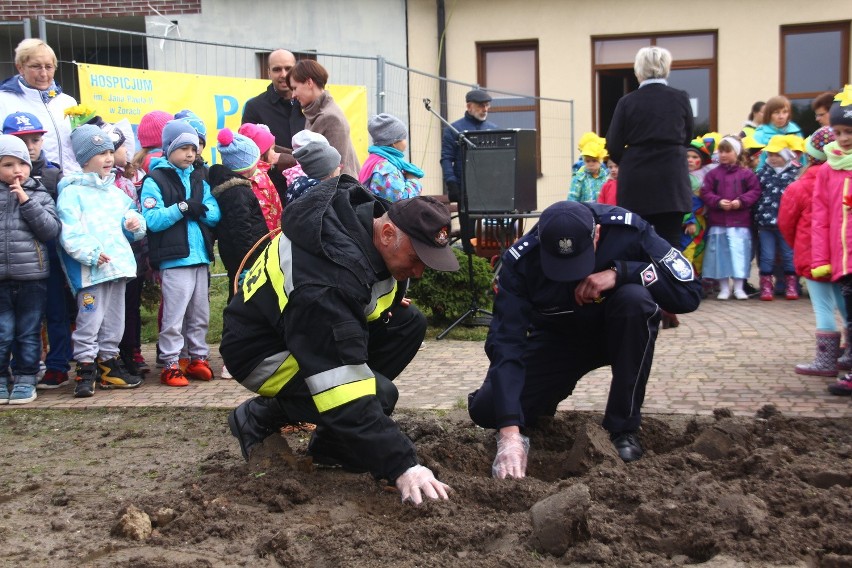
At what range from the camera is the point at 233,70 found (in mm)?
12633

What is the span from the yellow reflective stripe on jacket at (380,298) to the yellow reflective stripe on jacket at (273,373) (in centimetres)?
41

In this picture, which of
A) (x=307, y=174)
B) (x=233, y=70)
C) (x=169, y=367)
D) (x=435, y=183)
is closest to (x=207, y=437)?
(x=169, y=367)

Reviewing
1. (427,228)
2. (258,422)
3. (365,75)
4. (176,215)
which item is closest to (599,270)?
(427,228)

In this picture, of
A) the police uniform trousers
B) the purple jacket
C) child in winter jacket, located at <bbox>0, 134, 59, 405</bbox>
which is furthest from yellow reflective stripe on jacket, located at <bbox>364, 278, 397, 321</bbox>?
the purple jacket

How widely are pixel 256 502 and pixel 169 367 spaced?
3056 mm

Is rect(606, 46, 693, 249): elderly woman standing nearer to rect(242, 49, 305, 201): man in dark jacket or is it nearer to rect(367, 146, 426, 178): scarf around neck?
rect(367, 146, 426, 178): scarf around neck

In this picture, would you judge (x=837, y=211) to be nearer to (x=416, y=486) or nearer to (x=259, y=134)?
(x=416, y=486)

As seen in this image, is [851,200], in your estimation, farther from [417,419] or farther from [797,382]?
[417,419]

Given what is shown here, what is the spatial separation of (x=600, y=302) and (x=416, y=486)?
1.48m

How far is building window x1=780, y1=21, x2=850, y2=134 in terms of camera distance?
51.4 ft

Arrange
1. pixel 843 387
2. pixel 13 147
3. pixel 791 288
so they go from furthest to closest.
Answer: pixel 791 288 < pixel 13 147 < pixel 843 387

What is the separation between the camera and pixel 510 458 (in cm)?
448

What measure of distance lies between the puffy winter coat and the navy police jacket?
329cm

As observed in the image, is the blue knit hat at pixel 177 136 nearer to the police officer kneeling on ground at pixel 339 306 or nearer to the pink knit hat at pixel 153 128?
the pink knit hat at pixel 153 128
